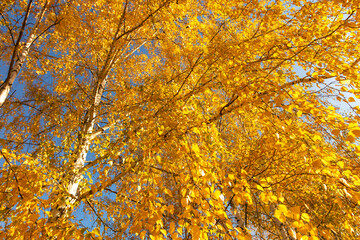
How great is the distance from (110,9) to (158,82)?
13.8 ft

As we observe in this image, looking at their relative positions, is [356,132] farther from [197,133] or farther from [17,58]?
[17,58]

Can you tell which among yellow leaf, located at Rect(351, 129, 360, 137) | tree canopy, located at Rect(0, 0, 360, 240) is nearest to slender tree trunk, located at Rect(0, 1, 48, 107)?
tree canopy, located at Rect(0, 0, 360, 240)

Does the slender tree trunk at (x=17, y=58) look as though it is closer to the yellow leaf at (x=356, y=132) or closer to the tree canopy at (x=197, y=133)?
the tree canopy at (x=197, y=133)

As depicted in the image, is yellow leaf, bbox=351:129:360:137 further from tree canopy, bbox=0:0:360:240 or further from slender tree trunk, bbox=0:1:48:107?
slender tree trunk, bbox=0:1:48:107

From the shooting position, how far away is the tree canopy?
5.33 feet

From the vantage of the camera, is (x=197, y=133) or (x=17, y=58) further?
(x=17, y=58)

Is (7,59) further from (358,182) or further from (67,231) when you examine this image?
(358,182)

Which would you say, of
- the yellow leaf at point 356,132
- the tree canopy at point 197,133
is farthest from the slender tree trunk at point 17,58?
the yellow leaf at point 356,132

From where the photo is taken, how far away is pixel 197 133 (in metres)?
2.10

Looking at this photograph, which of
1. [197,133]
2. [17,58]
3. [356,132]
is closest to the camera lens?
[356,132]

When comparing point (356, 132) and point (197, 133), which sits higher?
point (197, 133)

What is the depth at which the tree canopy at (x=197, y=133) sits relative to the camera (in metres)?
1.63

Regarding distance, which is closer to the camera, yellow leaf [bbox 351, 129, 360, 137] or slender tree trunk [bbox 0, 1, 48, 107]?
yellow leaf [bbox 351, 129, 360, 137]

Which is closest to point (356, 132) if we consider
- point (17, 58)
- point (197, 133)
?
point (197, 133)
